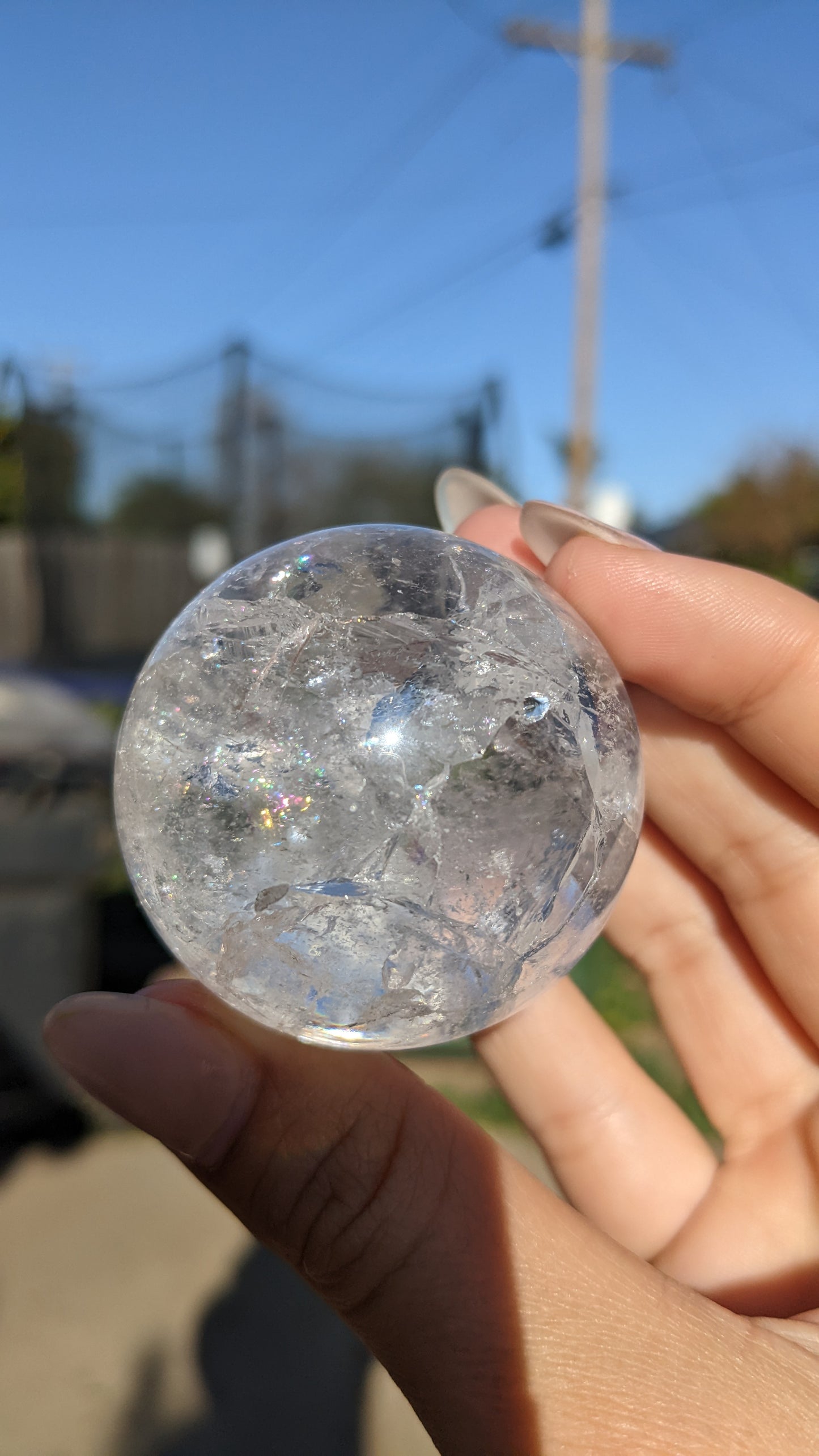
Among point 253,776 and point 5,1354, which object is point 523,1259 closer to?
point 253,776

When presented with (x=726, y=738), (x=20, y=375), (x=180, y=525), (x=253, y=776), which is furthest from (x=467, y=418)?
(x=253, y=776)

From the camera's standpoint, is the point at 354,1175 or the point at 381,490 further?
the point at 381,490

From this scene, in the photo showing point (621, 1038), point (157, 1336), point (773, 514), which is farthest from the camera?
point (773, 514)

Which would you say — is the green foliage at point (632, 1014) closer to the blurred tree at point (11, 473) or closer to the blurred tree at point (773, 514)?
the blurred tree at point (11, 473)

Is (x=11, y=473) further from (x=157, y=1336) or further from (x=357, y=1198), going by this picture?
(x=357, y=1198)

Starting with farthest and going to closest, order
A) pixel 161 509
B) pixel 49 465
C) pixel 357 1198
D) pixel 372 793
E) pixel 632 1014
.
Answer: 1. pixel 161 509
2. pixel 49 465
3. pixel 632 1014
4. pixel 357 1198
5. pixel 372 793

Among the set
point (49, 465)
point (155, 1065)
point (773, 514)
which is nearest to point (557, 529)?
point (155, 1065)
